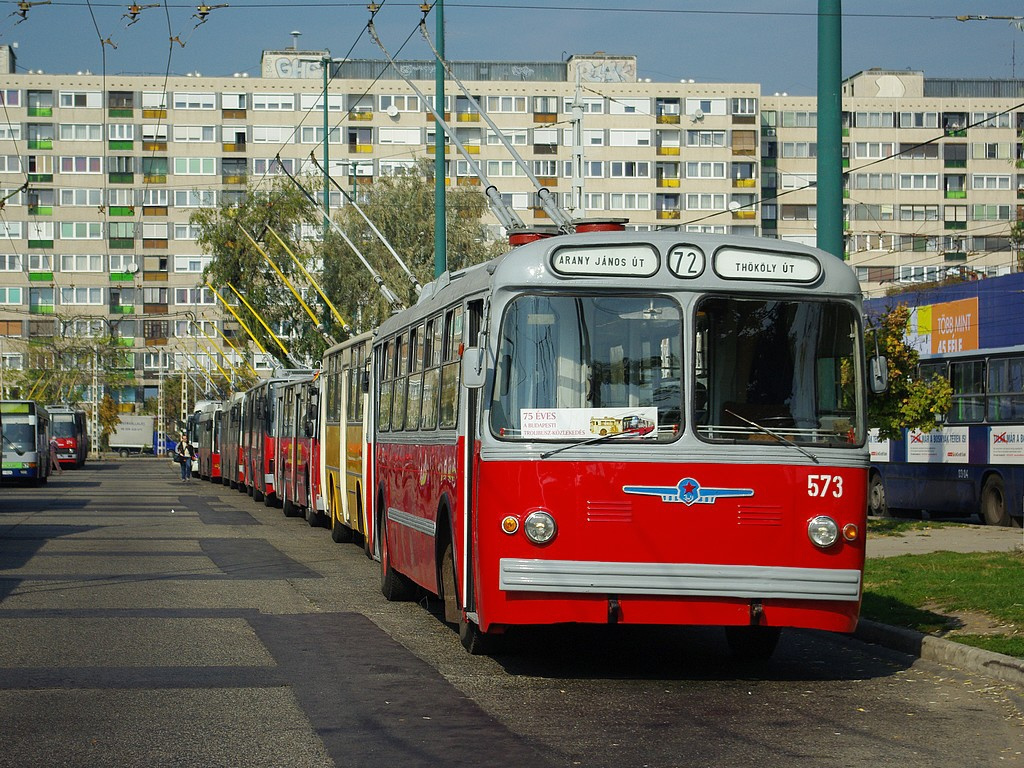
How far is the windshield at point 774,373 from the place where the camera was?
33.4 feet

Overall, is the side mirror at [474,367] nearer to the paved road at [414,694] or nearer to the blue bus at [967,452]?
the paved road at [414,694]

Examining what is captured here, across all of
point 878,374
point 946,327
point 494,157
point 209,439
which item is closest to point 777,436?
point 878,374

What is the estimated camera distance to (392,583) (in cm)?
1530

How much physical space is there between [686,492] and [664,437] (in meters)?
0.36

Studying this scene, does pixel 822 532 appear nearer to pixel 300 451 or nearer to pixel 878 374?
pixel 878 374

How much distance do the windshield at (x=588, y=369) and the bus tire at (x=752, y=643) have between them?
1.88m

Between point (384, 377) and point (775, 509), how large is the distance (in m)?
6.55

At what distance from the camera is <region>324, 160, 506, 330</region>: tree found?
51.8m

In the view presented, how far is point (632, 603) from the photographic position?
9.91 meters

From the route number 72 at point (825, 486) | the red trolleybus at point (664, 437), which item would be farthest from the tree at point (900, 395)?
the route number 72 at point (825, 486)

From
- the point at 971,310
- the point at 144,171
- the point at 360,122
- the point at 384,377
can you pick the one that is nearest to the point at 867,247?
the point at 360,122

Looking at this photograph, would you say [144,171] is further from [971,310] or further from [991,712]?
[991,712]

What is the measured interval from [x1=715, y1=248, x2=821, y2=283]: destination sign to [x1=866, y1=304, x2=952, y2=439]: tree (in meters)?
12.6

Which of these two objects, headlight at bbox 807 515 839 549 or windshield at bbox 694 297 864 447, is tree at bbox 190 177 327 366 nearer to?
windshield at bbox 694 297 864 447
